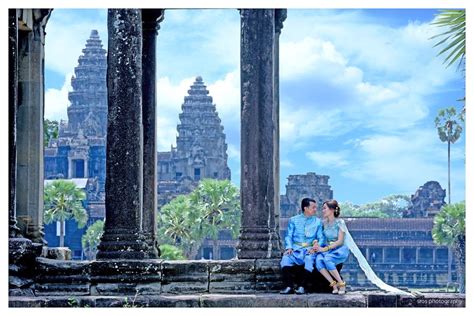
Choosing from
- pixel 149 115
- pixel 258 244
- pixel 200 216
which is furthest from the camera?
pixel 200 216

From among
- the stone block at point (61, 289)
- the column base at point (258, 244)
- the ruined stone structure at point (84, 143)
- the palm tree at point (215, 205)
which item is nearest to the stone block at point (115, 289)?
the stone block at point (61, 289)

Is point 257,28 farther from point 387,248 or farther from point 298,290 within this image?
point 387,248

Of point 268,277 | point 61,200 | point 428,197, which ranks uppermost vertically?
point 428,197

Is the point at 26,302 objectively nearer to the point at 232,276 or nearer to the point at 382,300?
the point at 232,276

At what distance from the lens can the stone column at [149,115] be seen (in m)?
15.2

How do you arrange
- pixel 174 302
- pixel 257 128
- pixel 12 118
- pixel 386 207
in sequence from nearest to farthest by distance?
1. pixel 174 302
2. pixel 12 118
3. pixel 257 128
4. pixel 386 207

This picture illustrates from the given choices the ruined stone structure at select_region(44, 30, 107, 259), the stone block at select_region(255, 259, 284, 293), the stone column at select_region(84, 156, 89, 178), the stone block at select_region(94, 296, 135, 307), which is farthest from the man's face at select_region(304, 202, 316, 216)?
the stone column at select_region(84, 156, 89, 178)

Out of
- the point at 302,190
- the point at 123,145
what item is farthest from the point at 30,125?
the point at 302,190

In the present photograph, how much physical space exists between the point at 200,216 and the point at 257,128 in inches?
1979

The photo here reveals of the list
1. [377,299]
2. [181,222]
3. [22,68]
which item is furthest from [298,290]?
[181,222]

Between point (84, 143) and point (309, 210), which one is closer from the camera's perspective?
point (309, 210)

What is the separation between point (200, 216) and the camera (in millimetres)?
63938
